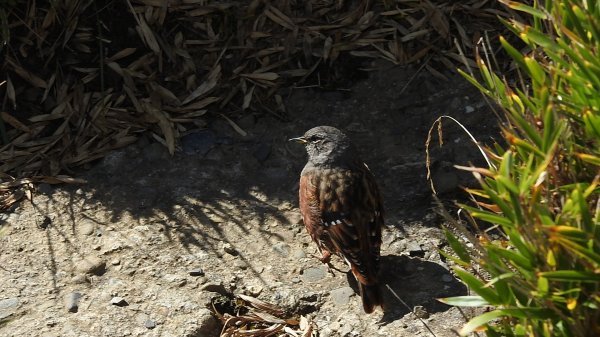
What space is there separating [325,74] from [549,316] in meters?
3.79

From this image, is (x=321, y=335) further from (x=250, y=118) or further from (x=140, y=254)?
(x=250, y=118)

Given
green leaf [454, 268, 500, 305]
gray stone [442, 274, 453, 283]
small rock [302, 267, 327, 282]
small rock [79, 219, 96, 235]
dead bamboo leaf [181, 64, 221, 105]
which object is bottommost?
small rock [302, 267, 327, 282]

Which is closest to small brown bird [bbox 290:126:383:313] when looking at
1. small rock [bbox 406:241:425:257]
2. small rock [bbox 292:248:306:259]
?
Answer: small rock [bbox 292:248:306:259]

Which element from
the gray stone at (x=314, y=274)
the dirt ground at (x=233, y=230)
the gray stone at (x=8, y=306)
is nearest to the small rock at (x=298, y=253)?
the dirt ground at (x=233, y=230)

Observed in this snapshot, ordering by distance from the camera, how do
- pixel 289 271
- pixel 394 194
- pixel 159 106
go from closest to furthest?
pixel 289 271, pixel 394 194, pixel 159 106

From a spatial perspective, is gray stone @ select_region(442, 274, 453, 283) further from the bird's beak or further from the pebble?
the pebble

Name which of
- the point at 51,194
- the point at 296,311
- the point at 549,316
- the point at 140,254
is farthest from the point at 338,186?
the point at 549,316

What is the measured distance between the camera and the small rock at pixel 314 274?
5.57 metres

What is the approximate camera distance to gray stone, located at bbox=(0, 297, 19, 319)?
5.23m

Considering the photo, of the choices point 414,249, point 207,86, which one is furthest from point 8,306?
point 414,249

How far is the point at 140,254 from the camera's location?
18.6ft

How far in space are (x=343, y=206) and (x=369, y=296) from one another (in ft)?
2.20

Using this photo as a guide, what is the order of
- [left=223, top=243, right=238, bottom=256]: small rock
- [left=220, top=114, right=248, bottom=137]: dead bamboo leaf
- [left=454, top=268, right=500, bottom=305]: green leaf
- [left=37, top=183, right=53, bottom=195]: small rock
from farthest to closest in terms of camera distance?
[left=220, top=114, right=248, bottom=137]: dead bamboo leaf
[left=37, top=183, right=53, bottom=195]: small rock
[left=223, top=243, right=238, bottom=256]: small rock
[left=454, top=268, right=500, bottom=305]: green leaf

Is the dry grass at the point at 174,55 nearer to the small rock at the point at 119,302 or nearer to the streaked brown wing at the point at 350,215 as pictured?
the streaked brown wing at the point at 350,215
